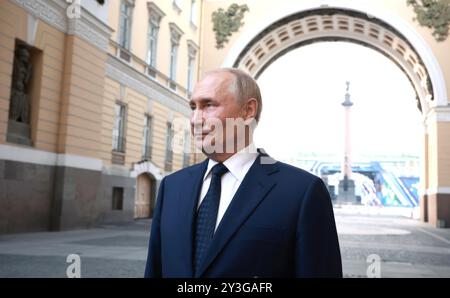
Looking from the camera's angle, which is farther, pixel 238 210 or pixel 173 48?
pixel 173 48

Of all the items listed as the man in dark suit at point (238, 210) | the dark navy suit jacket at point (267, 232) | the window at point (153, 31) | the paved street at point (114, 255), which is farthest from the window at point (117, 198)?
the dark navy suit jacket at point (267, 232)

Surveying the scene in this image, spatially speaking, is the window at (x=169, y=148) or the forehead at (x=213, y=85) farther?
the window at (x=169, y=148)

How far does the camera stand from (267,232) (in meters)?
1.81

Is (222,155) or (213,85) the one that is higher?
(213,85)

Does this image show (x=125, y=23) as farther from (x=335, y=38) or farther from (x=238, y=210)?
(x=238, y=210)

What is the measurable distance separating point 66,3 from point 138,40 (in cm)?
587

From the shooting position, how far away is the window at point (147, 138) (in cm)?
2020

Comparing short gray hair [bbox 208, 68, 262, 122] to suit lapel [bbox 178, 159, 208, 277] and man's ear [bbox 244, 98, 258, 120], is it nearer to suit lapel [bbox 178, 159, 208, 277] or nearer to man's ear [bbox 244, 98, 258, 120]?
man's ear [bbox 244, 98, 258, 120]

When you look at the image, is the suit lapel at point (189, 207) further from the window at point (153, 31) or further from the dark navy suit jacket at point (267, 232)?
the window at point (153, 31)

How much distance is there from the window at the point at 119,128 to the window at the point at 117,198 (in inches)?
58.2

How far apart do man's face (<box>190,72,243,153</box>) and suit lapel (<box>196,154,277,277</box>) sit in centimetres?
19

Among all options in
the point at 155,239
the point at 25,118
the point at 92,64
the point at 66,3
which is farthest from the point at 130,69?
the point at 155,239

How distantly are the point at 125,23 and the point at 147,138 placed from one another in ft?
15.8

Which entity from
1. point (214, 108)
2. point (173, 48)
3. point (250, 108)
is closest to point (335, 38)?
point (173, 48)
